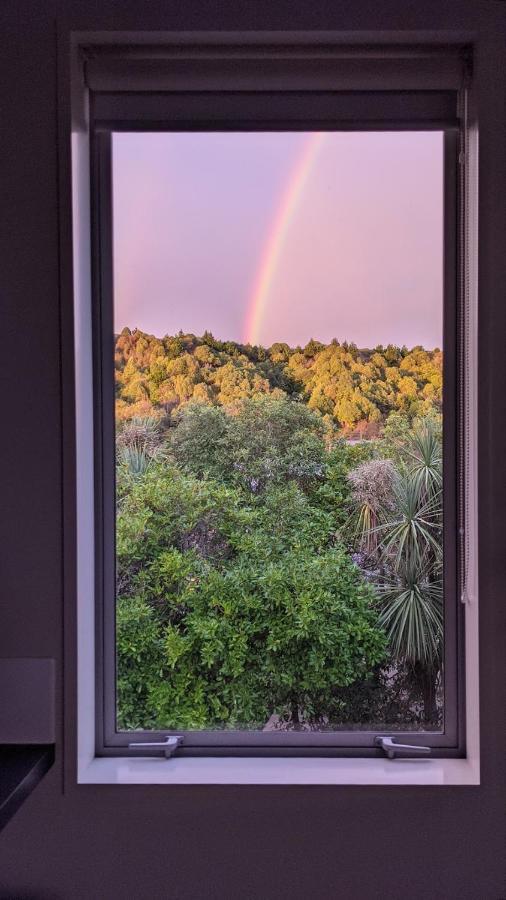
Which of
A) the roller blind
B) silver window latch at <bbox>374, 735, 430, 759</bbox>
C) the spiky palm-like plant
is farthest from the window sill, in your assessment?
the roller blind

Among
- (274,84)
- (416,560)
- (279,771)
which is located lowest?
(279,771)

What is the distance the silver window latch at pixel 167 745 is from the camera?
137cm

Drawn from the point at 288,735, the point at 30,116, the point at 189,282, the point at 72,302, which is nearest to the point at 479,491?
the point at 288,735

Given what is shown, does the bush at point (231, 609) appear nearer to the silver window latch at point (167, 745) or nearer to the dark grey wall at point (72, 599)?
the silver window latch at point (167, 745)

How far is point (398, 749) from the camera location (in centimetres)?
137

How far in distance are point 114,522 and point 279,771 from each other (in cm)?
67

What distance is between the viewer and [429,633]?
1.42 m

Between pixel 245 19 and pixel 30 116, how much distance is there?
508mm

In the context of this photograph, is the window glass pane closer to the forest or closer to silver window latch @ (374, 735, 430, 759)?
the forest

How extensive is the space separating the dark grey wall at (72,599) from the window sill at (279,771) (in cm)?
2

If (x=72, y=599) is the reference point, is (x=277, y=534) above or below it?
above

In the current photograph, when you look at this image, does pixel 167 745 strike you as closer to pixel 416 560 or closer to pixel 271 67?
pixel 416 560

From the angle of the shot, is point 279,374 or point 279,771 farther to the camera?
point 279,374

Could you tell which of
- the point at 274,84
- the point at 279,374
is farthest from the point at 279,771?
the point at 274,84
